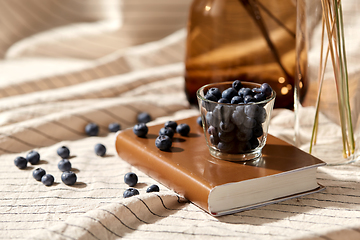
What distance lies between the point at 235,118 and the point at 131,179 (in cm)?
23

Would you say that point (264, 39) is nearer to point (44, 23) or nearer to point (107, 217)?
point (107, 217)

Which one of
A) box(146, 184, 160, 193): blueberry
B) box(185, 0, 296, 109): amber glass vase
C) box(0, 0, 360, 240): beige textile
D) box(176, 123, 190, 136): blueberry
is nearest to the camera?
box(0, 0, 360, 240): beige textile

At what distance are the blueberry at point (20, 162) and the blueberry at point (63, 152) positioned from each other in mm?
74

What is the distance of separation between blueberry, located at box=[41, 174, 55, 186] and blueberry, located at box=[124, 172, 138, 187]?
0.45 ft

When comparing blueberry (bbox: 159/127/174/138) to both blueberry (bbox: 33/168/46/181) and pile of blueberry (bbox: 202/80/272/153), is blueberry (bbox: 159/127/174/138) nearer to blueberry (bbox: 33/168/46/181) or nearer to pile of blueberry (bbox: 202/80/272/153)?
pile of blueberry (bbox: 202/80/272/153)

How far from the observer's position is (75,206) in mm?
703

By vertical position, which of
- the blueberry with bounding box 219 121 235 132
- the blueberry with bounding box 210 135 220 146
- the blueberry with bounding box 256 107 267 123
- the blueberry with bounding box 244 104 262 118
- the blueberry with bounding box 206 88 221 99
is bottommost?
the blueberry with bounding box 210 135 220 146

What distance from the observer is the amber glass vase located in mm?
1020

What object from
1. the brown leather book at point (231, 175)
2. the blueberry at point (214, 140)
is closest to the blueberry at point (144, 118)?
the brown leather book at point (231, 175)

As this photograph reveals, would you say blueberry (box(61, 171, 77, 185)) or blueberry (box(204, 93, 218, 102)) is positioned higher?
blueberry (box(204, 93, 218, 102))

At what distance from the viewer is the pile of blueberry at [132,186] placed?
28.4 inches

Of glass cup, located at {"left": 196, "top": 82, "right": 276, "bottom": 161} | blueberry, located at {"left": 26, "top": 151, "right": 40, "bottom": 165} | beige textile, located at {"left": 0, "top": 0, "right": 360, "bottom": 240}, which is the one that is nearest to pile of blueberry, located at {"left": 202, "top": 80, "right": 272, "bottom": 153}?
glass cup, located at {"left": 196, "top": 82, "right": 276, "bottom": 161}

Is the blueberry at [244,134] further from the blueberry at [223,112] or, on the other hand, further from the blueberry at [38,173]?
the blueberry at [38,173]

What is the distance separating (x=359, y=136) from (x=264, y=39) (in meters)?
0.35
